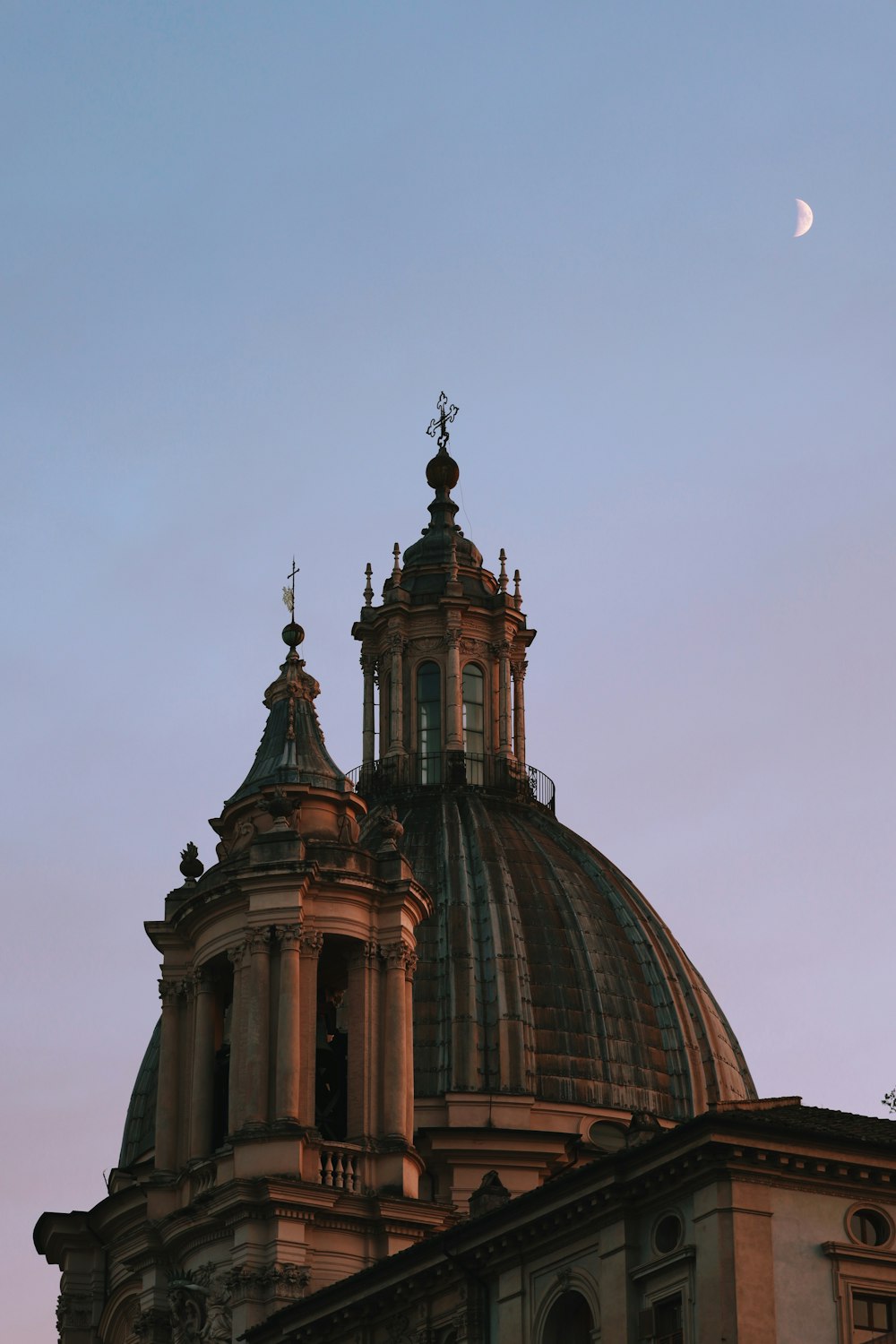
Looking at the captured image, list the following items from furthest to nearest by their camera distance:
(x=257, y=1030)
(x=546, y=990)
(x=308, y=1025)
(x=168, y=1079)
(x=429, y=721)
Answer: (x=429, y=721)
(x=546, y=990)
(x=168, y=1079)
(x=308, y=1025)
(x=257, y=1030)

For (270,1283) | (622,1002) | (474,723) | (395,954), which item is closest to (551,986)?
(622,1002)

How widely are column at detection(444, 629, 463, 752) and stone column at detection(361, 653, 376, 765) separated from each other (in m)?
2.29

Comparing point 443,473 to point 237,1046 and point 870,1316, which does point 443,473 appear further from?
point 870,1316

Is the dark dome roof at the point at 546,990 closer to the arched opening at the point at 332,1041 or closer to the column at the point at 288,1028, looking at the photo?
the arched opening at the point at 332,1041

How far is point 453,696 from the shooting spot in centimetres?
8550

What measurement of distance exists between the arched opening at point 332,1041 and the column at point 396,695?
1851 centimetres

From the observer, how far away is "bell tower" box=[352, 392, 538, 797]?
278 ft

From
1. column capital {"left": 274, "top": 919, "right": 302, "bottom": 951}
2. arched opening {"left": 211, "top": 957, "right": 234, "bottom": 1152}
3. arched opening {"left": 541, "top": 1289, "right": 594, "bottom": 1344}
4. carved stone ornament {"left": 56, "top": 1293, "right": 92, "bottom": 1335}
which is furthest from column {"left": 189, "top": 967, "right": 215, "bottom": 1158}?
arched opening {"left": 541, "top": 1289, "right": 594, "bottom": 1344}

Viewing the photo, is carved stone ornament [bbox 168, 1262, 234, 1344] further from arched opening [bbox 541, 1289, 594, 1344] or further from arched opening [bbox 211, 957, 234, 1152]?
arched opening [bbox 541, 1289, 594, 1344]

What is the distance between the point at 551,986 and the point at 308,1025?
1266cm

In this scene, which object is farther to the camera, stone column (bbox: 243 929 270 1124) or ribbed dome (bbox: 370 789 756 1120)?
ribbed dome (bbox: 370 789 756 1120)

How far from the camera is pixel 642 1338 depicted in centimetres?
4559

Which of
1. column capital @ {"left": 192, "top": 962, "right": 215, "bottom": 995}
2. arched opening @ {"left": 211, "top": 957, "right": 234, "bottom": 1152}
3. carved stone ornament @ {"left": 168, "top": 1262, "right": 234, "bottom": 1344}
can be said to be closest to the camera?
carved stone ornament @ {"left": 168, "top": 1262, "right": 234, "bottom": 1344}

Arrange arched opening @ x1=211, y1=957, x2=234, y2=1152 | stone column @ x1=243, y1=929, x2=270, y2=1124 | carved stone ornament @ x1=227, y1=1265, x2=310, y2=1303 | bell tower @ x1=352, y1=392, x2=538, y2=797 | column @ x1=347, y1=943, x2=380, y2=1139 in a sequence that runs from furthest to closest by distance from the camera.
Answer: bell tower @ x1=352, y1=392, x2=538, y2=797 < arched opening @ x1=211, y1=957, x2=234, y2=1152 < column @ x1=347, y1=943, x2=380, y2=1139 < stone column @ x1=243, y1=929, x2=270, y2=1124 < carved stone ornament @ x1=227, y1=1265, x2=310, y2=1303
